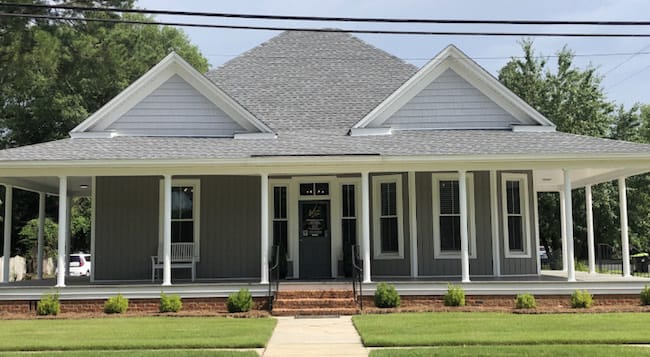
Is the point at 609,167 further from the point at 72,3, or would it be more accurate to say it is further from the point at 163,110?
the point at 72,3

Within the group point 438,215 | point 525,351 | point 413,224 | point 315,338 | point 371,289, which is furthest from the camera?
point 438,215

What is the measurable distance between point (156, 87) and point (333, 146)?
17.0 feet

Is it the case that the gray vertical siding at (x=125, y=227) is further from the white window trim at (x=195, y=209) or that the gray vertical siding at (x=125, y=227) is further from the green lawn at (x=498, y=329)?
the green lawn at (x=498, y=329)

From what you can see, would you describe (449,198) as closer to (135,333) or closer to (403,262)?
(403,262)

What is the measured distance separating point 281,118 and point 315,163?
4200 mm

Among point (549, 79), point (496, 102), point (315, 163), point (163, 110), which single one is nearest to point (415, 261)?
point (315, 163)

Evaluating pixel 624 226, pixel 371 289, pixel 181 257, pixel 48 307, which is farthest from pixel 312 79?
pixel 48 307

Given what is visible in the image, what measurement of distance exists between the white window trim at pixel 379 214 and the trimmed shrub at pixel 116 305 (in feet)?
20.8

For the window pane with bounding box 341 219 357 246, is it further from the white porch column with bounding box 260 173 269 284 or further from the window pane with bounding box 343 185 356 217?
the white porch column with bounding box 260 173 269 284

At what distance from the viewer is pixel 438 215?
1683cm

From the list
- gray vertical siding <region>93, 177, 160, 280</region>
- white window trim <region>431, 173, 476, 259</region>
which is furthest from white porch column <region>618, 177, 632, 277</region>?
gray vertical siding <region>93, 177, 160, 280</region>

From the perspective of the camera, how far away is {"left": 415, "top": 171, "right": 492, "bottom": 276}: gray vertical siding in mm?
16750

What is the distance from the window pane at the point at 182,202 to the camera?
1709 centimetres

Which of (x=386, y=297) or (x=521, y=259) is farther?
(x=521, y=259)
